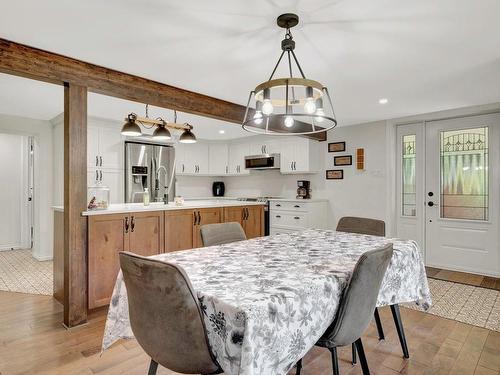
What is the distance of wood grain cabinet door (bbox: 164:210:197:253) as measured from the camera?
140 inches

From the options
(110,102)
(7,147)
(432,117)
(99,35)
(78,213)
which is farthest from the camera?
(7,147)

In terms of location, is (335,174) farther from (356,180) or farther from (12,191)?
(12,191)

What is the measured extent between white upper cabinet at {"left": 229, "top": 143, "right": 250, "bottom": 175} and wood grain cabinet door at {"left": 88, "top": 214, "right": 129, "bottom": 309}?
12.5ft

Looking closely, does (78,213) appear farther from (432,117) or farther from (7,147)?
(432,117)

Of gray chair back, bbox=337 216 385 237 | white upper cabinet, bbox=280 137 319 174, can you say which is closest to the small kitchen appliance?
white upper cabinet, bbox=280 137 319 174

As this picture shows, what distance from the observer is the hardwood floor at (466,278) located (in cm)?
379

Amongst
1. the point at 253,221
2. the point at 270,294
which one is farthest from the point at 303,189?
the point at 270,294

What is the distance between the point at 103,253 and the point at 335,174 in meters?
3.90

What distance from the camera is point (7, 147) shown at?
5684 mm

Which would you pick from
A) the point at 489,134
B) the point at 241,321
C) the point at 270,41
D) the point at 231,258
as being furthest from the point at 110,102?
the point at 489,134

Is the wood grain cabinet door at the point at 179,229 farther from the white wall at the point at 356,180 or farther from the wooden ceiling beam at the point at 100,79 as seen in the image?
the white wall at the point at 356,180

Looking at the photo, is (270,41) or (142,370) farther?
(270,41)

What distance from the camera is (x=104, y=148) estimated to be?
5.07 m

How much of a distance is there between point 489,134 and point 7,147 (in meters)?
7.63
